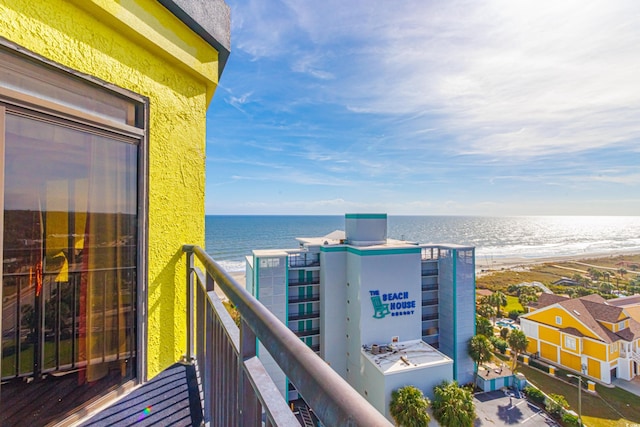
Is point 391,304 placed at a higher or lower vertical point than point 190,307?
lower

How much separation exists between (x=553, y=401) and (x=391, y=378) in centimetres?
707

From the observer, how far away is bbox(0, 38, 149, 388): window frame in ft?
4.60

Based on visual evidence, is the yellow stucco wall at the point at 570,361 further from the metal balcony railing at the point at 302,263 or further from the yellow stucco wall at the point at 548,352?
the metal balcony railing at the point at 302,263

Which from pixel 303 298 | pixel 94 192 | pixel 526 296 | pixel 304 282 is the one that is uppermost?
pixel 94 192

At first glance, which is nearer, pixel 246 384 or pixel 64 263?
pixel 246 384

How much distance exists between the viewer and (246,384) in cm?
91

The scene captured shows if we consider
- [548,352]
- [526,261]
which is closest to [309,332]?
[548,352]

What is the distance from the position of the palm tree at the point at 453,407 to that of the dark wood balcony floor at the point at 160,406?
11.6 m

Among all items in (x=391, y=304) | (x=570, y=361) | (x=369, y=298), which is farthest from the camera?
(x=570, y=361)

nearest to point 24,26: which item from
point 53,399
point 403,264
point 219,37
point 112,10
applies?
point 112,10

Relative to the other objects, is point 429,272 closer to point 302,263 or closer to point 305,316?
point 302,263

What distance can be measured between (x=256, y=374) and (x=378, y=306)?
15.1 meters

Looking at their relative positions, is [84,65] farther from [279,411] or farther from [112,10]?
[279,411]

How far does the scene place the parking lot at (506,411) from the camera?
12.4 meters
